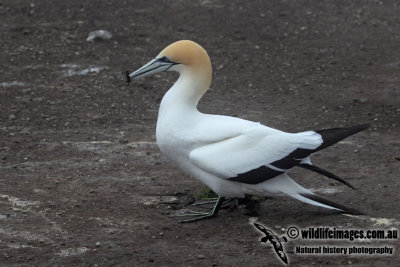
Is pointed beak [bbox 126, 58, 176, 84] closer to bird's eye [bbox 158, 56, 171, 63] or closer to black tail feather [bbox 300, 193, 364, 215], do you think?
bird's eye [bbox 158, 56, 171, 63]

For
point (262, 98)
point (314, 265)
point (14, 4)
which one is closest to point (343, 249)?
point (314, 265)

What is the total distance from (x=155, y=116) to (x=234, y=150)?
2.74 m

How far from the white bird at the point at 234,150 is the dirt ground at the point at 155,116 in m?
0.26

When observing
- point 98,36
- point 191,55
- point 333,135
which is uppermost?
point 191,55

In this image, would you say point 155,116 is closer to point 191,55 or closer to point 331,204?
point 191,55

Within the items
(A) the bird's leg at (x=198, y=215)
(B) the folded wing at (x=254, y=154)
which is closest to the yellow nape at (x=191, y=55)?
(B) the folded wing at (x=254, y=154)

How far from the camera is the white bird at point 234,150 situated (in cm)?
575

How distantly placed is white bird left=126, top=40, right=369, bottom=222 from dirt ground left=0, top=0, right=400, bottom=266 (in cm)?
26

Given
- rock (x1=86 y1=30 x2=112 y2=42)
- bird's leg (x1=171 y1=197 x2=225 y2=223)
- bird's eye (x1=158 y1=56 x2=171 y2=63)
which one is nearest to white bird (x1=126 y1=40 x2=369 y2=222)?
bird's leg (x1=171 y1=197 x2=225 y2=223)

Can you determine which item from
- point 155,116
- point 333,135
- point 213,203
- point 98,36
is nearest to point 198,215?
point 213,203

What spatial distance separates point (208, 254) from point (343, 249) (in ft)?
2.91

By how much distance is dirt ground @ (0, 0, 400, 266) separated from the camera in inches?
219

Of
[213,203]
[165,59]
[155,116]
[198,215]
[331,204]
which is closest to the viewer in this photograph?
[331,204]

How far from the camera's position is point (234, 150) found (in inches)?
229
